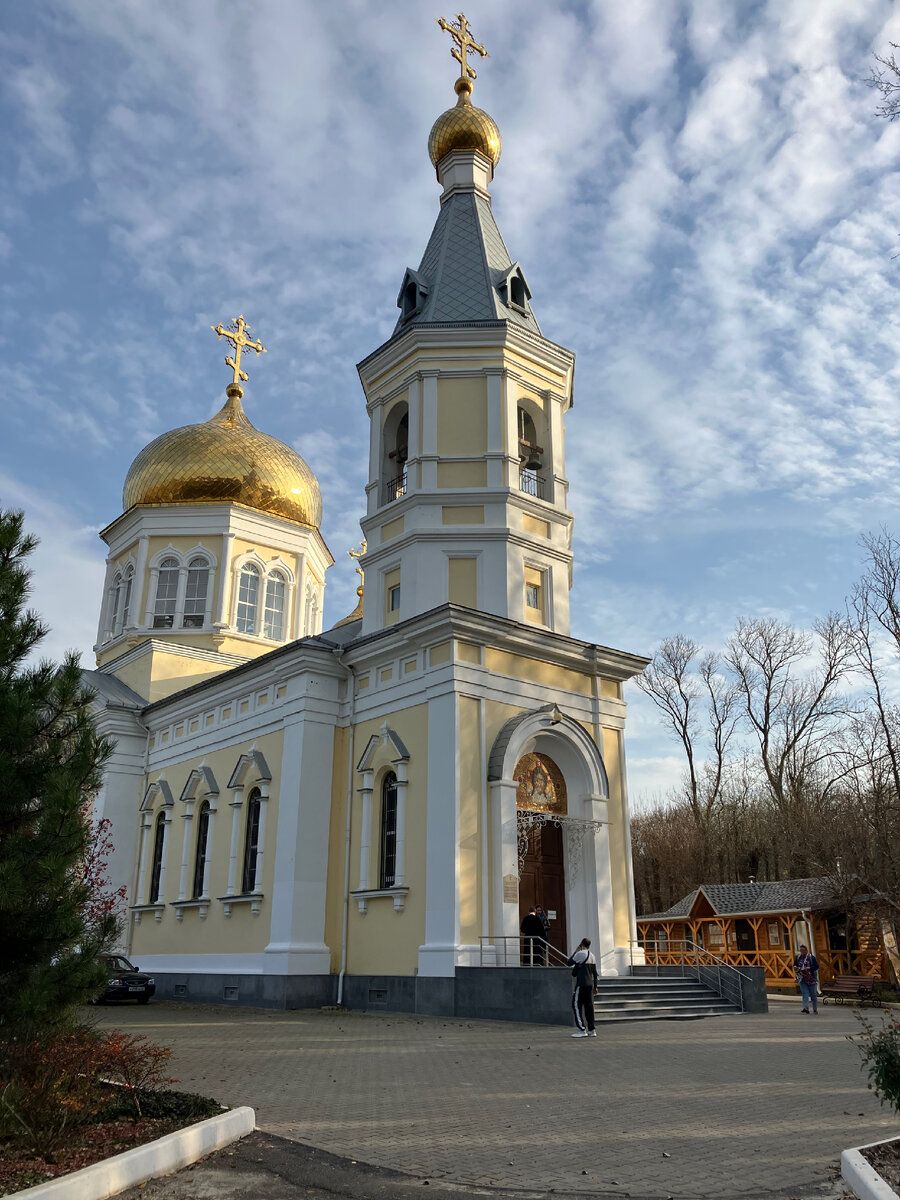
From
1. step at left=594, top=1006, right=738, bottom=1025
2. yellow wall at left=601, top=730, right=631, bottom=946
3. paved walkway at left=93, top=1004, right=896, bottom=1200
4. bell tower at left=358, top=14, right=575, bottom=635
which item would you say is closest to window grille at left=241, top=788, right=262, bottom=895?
bell tower at left=358, top=14, right=575, bottom=635

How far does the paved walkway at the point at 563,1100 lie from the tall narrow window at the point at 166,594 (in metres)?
14.8

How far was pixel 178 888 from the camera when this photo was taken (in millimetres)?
21484

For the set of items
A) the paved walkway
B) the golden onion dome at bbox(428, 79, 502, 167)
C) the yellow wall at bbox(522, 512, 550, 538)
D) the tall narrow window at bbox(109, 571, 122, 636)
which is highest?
the golden onion dome at bbox(428, 79, 502, 167)

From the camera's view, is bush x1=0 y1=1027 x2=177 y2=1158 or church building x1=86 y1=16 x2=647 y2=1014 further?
church building x1=86 y1=16 x2=647 y2=1014

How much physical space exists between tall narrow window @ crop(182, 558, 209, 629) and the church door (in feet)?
41.6

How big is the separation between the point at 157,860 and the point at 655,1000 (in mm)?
12508

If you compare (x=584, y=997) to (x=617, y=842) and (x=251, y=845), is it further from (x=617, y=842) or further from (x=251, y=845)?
(x=251, y=845)

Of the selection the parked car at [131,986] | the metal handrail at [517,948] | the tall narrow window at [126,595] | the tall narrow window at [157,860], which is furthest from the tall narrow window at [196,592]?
the metal handrail at [517,948]

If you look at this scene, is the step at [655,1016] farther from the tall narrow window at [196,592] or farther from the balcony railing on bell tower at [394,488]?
the tall narrow window at [196,592]

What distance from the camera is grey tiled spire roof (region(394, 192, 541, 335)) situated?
20.2 m

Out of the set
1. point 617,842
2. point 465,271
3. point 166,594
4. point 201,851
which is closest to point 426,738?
point 617,842

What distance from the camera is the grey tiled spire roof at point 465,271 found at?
20219 mm

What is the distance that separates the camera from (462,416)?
1938cm

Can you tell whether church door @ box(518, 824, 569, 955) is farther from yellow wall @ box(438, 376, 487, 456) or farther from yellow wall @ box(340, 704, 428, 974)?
yellow wall @ box(438, 376, 487, 456)
